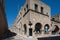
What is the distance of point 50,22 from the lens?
24438 mm

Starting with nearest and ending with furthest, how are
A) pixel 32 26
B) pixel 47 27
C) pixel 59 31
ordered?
pixel 32 26 < pixel 47 27 < pixel 59 31

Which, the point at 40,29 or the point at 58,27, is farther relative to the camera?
the point at 58,27

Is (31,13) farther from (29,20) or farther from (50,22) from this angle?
(50,22)

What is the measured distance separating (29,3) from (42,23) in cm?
479

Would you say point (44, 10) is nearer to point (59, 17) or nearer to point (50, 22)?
point (50, 22)

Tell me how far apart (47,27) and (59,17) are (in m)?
6.36

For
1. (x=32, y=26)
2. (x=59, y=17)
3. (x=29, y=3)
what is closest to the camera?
(x=32, y=26)

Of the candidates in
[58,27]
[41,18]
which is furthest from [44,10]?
[58,27]

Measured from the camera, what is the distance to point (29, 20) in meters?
20.9

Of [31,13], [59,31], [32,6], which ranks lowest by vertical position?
[59,31]

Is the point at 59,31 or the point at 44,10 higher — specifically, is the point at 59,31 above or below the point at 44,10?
below

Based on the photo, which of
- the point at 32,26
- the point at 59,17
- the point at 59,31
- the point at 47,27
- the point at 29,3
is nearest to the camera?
the point at 32,26

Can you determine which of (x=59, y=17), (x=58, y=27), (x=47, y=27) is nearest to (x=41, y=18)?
(x=47, y=27)

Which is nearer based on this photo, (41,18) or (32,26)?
(32,26)
